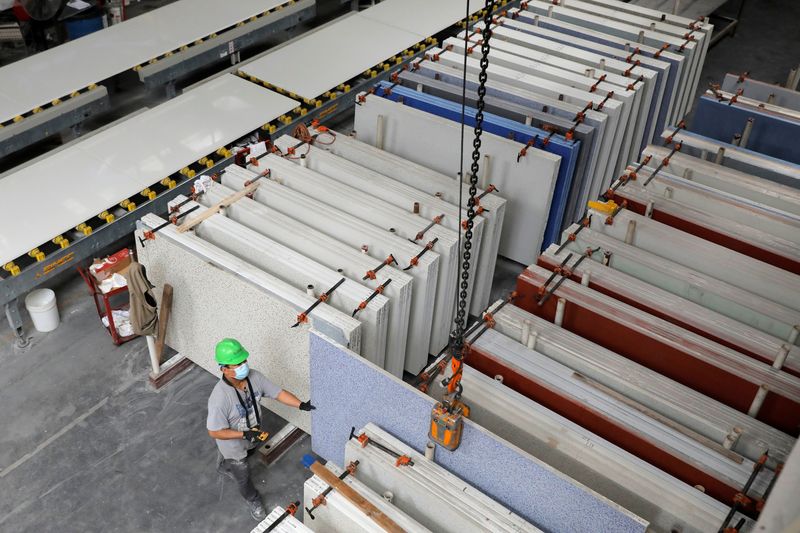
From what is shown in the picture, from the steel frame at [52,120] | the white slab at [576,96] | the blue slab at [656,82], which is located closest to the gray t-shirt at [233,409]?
the white slab at [576,96]

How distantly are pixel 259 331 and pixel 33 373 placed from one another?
229 cm

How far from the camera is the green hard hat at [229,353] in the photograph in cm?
503

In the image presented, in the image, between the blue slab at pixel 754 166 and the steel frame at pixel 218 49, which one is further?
the steel frame at pixel 218 49

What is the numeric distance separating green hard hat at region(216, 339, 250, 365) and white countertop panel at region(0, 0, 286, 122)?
16.0 ft

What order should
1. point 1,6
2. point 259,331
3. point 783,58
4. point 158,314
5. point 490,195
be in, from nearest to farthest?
point 259,331
point 158,314
point 490,195
point 1,6
point 783,58

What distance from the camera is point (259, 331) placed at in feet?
19.2

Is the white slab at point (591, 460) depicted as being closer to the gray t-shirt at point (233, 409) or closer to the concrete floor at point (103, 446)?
the gray t-shirt at point (233, 409)

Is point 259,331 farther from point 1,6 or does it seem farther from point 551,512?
point 1,6

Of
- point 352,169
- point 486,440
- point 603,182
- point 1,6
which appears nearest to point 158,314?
point 352,169

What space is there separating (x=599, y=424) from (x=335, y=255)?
7.85 ft

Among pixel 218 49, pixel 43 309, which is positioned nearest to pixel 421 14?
pixel 218 49

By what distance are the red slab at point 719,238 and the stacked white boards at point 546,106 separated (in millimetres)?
994

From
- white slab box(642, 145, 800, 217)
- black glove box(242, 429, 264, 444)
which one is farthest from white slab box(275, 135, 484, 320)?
black glove box(242, 429, 264, 444)

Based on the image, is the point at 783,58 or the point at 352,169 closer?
the point at 352,169
